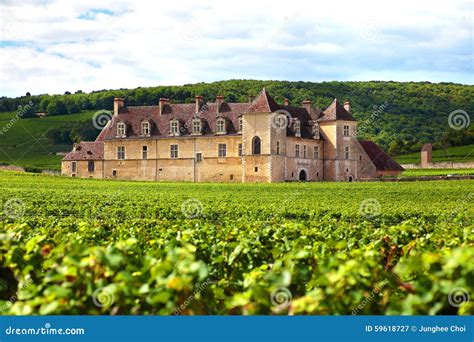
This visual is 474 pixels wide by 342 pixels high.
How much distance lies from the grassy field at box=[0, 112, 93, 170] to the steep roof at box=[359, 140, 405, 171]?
45796 mm

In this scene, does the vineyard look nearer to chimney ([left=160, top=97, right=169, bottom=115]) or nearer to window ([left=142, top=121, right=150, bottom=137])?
window ([left=142, top=121, right=150, bottom=137])

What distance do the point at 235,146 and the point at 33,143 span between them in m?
57.0

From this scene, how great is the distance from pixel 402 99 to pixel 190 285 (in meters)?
134

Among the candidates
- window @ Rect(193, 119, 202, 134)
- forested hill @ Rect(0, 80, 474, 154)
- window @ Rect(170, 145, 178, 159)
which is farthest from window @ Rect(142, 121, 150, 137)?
forested hill @ Rect(0, 80, 474, 154)

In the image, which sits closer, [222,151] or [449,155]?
[222,151]

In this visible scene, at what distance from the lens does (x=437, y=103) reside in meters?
136

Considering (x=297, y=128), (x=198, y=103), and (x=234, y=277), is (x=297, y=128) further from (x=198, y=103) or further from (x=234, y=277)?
(x=234, y=277)

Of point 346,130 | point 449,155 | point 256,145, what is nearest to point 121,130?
point 256,145

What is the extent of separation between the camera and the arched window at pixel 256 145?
71750mm

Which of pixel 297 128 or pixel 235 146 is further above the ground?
pixel 297 128

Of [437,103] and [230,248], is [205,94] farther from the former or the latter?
[230,248]

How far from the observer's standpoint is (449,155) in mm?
103062

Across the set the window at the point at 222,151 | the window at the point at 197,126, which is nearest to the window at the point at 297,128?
the window at the point at 222,151

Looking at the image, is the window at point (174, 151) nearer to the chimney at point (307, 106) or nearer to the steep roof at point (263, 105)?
the steep roof at point (263, 105)
